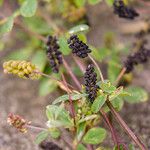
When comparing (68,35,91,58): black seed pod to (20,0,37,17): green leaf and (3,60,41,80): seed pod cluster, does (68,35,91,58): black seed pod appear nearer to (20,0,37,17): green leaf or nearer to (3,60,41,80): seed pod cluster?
(3,60,41,80): seed pod cluster

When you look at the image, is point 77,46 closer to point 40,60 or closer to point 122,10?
point 122,10

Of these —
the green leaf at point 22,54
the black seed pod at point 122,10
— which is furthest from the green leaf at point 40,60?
the black seed pod at point 122,10

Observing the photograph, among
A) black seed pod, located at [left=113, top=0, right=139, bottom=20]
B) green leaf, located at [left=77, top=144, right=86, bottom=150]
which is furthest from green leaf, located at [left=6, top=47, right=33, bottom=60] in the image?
green leaf, located at [left=77, top=144, right=86, bottom=150]

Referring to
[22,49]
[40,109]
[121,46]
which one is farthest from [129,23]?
[40,109]

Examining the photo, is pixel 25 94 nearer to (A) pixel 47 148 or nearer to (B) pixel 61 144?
(B) pixel 61 144

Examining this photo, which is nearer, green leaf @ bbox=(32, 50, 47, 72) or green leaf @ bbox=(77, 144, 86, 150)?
green leaf @ bbox=(77, 144, 86, 150)
